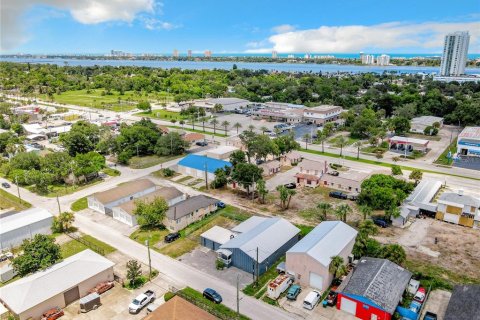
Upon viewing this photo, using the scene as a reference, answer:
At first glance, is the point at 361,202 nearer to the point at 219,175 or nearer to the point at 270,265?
the point at 270,265

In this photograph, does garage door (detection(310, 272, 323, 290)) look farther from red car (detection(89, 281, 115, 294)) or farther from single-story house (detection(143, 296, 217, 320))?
red car (detection(89, 281, 115, 294))

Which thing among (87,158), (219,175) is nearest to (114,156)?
(87,158)

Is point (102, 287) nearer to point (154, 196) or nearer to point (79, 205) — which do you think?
point (154, 196)

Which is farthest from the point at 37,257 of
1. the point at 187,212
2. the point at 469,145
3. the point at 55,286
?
→ the point at 469,145

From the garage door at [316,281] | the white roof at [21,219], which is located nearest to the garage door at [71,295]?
the white roof at [21,219]

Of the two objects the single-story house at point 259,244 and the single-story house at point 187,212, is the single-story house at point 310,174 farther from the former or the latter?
the single-story house at point 259,244
